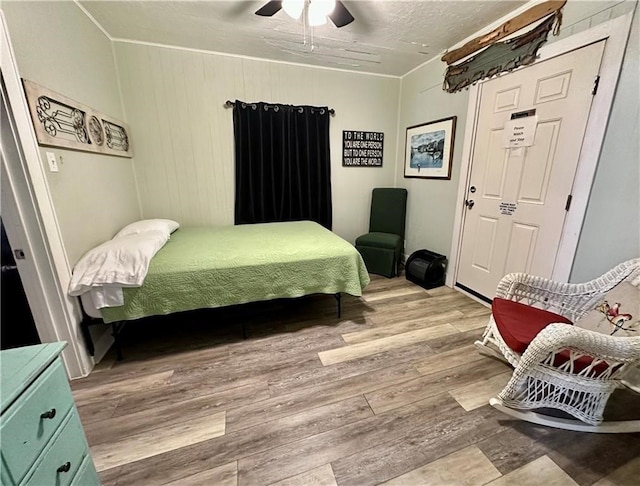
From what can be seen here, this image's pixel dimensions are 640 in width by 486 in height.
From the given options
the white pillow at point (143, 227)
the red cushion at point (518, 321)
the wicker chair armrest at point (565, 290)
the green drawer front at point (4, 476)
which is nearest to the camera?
the green drawer front at point (4, 476)

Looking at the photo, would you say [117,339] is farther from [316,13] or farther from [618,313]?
[618,313]

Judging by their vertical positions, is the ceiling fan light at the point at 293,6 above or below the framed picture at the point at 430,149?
above

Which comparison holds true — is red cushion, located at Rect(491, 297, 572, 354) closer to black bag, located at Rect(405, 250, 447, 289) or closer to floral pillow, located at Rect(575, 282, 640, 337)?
floral pillow, located at Rect(575, 282, 640, 337)

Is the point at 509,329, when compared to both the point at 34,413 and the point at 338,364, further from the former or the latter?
the point at 34,413

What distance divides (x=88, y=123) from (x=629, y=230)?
382 cm

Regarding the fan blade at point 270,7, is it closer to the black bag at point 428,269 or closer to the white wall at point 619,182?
the white wall at point 619,182

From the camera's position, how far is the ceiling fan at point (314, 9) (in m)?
1.75

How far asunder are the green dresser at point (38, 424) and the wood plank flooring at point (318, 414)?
42 centimetres

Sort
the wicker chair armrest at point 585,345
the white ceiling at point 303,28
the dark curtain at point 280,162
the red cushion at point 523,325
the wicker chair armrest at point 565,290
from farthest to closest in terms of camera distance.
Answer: the dark curtain at point 280,162
the white ceiling at point 303,28
the wicker chair armrest at point 565,290
the red cushion at point 523,325
the wicker chair armrest at point 585,345

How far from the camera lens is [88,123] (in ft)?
6.84

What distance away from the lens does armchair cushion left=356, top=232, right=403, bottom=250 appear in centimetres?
334

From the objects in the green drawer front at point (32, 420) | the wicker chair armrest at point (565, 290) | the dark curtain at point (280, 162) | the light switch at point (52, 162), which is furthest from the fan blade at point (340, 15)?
the green drawer front at point (32, 420)

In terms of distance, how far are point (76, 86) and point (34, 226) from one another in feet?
3.92

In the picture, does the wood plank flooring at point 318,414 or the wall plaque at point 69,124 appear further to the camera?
the wall plaque at point 69,124
